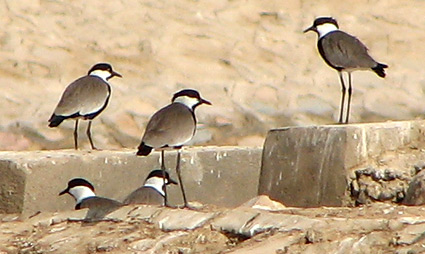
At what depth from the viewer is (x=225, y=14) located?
1503 cm

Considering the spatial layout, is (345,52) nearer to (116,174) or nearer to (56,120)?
(116,174)

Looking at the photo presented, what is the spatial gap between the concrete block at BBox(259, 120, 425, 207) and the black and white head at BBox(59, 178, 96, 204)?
4.45 ft

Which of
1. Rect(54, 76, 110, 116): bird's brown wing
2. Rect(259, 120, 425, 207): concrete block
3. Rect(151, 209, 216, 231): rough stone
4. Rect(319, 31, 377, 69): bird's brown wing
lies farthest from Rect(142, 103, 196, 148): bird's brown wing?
Rect(54, 76, 110, 116): bird's brown wing

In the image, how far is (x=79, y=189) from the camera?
971cm

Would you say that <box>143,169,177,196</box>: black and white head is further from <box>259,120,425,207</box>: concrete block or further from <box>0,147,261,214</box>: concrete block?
<box>259,120,425,207</box>: concrete block

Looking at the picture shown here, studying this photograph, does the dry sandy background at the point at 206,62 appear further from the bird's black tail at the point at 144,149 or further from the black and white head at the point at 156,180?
the bird's black tail at the point at 144,149

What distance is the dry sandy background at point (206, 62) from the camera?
12.9 metres

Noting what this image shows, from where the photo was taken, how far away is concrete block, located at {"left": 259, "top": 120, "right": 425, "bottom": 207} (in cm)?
891

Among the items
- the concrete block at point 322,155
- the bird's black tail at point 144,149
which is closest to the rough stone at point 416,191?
the concrete block at point 322,155

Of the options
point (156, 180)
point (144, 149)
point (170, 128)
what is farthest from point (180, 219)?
point (156, 180)

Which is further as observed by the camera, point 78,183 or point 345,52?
point 345,52

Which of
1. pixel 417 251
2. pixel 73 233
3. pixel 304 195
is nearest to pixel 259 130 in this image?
pixel 304 195

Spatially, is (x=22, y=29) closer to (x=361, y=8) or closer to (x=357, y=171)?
(x=361, y=8)

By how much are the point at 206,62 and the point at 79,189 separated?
481 cm
